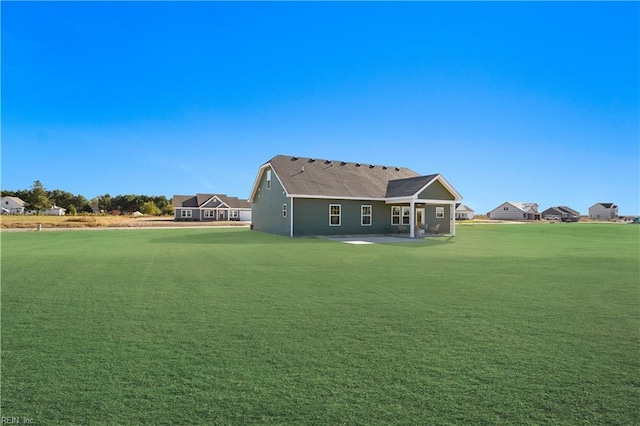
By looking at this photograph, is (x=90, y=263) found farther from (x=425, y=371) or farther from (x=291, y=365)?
(x=425, y=371)

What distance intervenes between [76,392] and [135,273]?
618cm

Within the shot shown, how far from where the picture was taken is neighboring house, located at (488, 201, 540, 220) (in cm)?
9006

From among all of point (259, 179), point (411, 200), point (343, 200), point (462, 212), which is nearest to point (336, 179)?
point (343, 200)

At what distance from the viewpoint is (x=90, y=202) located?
10225cm

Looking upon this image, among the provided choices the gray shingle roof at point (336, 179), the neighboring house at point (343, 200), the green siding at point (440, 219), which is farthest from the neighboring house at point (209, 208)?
the green siding at point (440, 219)

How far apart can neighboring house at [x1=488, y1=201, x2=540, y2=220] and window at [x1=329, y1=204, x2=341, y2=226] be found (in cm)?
8190

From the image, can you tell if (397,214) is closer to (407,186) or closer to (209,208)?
(407,186)

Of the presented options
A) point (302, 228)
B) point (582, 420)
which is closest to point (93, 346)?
point (582, 420)

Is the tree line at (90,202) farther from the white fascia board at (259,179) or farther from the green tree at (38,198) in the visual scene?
the white fascia board at (259,179)

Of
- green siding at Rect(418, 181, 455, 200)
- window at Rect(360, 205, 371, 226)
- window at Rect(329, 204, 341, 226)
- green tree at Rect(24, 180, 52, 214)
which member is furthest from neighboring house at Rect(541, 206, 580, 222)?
green tree at Rect(24, 180, 52, 214)

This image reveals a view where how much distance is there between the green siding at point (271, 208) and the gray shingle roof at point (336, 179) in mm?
986

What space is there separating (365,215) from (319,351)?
69.4 feet

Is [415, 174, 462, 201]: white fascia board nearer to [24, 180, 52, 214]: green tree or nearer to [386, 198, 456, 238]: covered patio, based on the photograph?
[386, 198, 456, 238]: covered patio

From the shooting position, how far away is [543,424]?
281 cm
